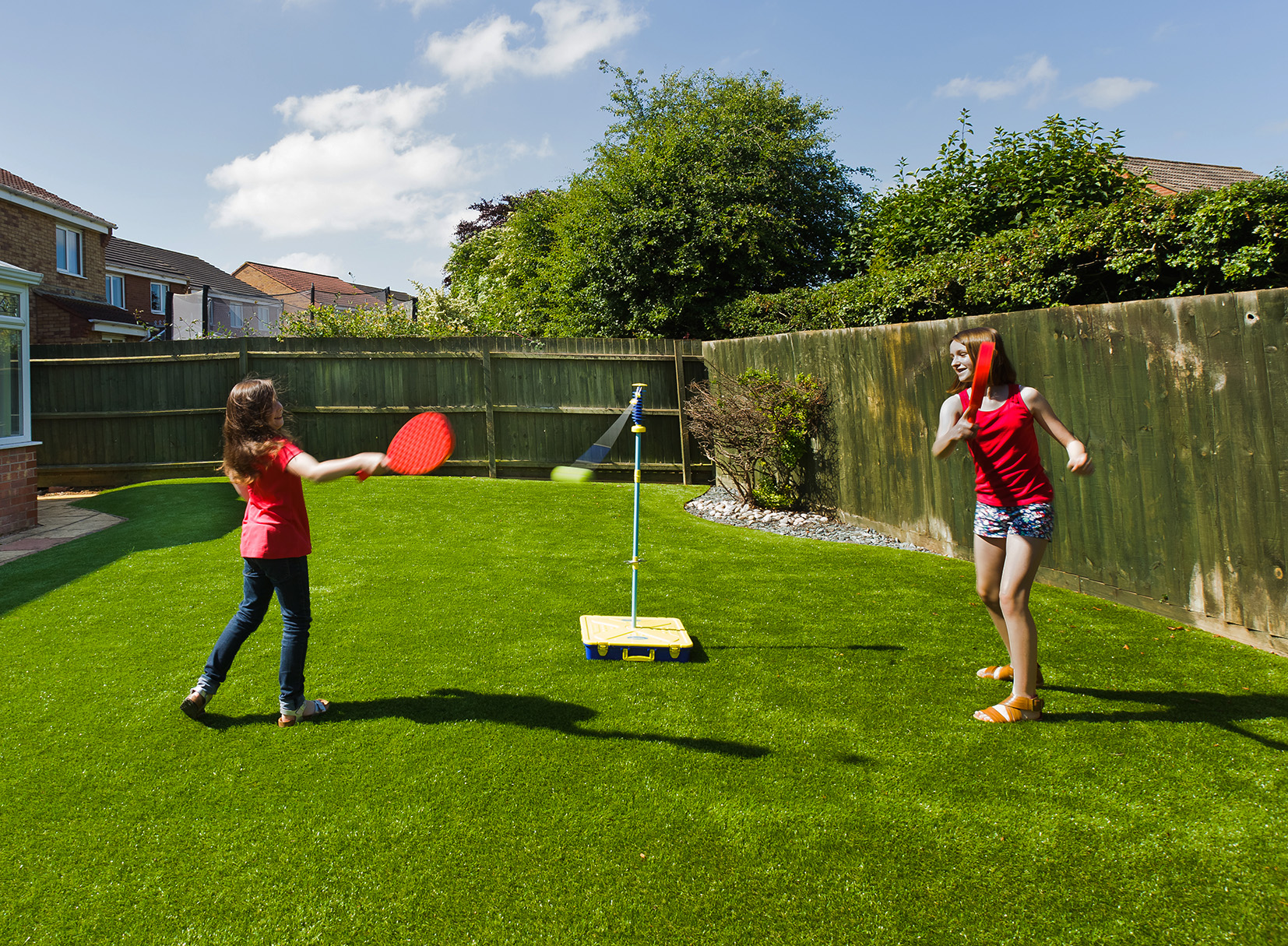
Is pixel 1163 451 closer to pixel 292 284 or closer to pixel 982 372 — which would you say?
pixel 982 372

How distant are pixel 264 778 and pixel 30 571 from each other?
5.43 m

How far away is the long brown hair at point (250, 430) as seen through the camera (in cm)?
361

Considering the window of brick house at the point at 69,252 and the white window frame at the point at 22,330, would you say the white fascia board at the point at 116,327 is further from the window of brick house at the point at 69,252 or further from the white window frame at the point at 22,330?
the white window frame at the point at 22,330

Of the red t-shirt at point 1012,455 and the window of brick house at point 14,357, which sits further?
the window of brick house at point 14,357

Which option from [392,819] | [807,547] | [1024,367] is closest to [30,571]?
[392,819]

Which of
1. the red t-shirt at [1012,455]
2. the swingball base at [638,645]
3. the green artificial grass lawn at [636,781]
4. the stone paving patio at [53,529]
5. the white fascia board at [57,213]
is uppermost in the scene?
the white fascia board at [57,213]

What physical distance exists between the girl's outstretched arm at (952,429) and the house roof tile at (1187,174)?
21.2 meters

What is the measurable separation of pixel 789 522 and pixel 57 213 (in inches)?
938

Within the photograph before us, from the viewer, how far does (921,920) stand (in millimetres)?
2494

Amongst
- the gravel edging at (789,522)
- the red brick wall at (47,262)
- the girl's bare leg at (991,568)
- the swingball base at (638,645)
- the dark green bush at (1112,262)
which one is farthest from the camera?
the red brick wall at (47,262)

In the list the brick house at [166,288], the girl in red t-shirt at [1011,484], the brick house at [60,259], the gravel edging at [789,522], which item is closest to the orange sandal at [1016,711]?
the girl in red t-shirt at [1011,484]

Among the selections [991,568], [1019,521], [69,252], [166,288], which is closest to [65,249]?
[69,252]

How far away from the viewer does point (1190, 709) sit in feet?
13.1

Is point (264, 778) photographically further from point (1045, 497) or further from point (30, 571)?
point (30, 571)
